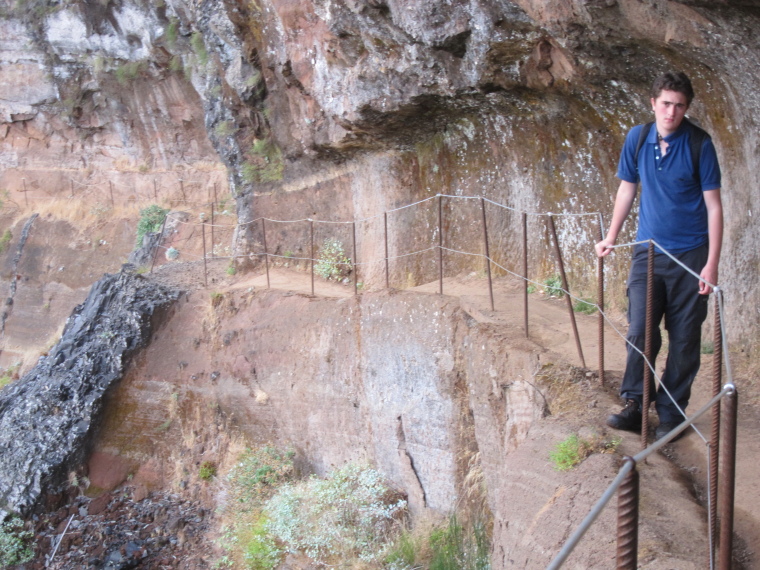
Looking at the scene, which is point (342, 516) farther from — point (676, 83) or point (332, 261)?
point (676, 83)

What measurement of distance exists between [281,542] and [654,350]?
→ 5.64 m

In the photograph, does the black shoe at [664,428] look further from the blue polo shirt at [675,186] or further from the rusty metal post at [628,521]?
the rusty metal post at [628,521]

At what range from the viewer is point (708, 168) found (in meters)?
3.79

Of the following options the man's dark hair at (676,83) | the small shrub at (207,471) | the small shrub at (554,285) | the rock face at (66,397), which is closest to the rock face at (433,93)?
the small shrub at (554,285)

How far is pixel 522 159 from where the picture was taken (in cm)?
846

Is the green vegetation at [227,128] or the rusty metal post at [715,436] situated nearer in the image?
the rusty metal post at [715,436]

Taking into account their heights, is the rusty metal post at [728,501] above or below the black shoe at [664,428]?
above

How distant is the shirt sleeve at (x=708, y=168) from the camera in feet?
12.4

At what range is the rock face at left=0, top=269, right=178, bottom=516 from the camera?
418 inches

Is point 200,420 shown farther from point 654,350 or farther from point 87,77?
point 87,77

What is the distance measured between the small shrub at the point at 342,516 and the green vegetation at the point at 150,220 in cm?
1041

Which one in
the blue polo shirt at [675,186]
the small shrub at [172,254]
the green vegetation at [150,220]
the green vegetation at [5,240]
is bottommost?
the green vegetation at [5,240]

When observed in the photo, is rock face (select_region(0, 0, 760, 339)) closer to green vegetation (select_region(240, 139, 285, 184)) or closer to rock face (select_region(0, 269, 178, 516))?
green vegetation (select_region(240, 139, 285, 184))

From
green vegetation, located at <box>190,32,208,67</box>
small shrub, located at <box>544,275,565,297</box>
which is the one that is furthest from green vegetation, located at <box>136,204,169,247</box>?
small shrub, located at <box>544,275,565,297</box>
